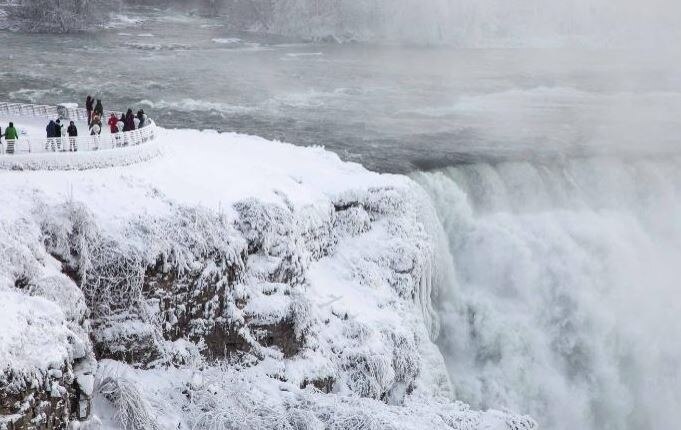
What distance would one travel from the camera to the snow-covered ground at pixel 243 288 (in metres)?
20.2

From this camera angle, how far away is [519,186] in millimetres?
38844

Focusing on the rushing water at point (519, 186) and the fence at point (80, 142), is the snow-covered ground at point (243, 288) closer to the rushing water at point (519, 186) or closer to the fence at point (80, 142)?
the fence at point (80, 142)

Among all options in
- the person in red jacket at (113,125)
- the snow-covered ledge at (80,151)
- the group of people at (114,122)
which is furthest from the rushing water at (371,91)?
the snow-covered ledge at (80,151)

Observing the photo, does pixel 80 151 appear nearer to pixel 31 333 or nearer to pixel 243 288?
pixel 243 288

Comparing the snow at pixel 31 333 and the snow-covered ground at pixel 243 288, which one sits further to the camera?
the snow-covered ground at pixel 243 288

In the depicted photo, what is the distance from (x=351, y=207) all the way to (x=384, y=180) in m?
2.49

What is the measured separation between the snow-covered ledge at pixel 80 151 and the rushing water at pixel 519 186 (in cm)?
1388

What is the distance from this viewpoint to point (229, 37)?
8888 centimetres

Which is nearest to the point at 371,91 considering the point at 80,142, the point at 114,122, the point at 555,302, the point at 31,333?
the point at 555,302

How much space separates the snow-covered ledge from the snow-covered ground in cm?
47

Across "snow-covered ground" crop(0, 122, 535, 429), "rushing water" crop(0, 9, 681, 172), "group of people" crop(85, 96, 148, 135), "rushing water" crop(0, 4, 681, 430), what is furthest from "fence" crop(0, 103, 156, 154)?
"rushing water" crop(0, 9, 681, 172)

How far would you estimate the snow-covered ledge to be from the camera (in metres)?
23.7

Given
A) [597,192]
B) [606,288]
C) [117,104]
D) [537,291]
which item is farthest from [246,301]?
[117,104]

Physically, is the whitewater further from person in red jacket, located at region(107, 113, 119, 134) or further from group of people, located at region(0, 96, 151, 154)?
person in red jacket, located at region(107, 113, 119, 134)
